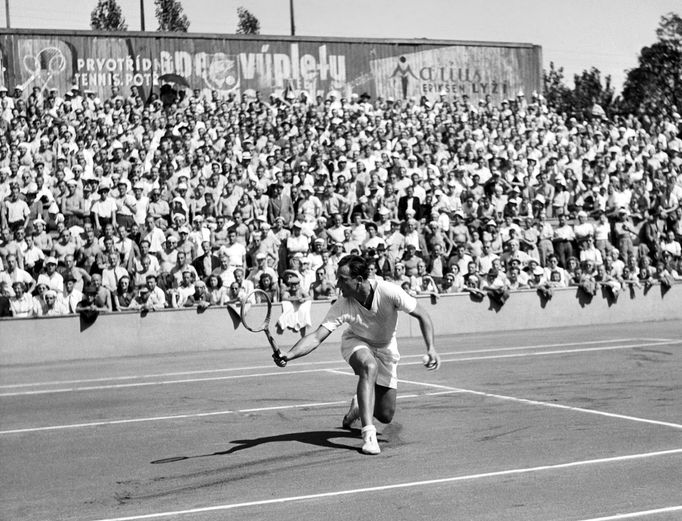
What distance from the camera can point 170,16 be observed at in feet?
282

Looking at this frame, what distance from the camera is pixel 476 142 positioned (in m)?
29.5

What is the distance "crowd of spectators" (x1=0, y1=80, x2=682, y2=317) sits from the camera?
21.6m

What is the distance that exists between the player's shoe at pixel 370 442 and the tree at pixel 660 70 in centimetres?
7329

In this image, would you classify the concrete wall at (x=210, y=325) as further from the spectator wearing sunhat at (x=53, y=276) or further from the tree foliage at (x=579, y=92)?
the tree foliage at (x=579, y=92)

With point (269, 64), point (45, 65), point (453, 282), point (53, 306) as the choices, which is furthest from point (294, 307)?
point (269, 64)

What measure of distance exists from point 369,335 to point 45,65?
28.3 metres

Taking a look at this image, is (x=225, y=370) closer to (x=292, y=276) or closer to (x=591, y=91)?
(x=292, y=276)

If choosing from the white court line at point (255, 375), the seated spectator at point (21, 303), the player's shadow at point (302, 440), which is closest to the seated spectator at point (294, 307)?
the white court line at point (255, 375)

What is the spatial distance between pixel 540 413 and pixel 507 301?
12635mm

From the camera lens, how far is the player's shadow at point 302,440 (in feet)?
33.1

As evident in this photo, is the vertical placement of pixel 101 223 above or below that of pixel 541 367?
above

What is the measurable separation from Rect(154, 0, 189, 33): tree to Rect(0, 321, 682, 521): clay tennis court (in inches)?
2771

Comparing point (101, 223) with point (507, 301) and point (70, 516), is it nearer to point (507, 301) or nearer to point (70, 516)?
point (507, 301)

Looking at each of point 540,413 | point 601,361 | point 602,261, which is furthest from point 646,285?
point 540,413
